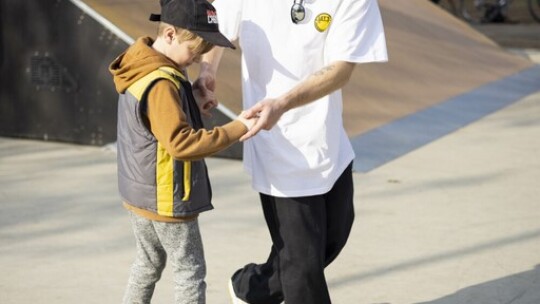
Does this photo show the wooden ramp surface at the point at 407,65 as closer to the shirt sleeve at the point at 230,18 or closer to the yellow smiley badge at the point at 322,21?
the shirt sleeve at the point at 230,18

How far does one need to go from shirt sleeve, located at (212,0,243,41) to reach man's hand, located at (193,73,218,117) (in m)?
0.17

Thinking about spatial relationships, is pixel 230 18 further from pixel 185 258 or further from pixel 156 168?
pixel 185 258

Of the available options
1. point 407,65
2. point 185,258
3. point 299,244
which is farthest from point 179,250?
point 407,65

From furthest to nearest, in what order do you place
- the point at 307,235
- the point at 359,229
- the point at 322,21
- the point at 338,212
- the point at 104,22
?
the point at 104,22, the point at 359,229, the point at 338,212, the point at 307,235, the point at 322,21

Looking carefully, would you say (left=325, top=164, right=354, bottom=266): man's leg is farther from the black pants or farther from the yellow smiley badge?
the yellow smiley badge

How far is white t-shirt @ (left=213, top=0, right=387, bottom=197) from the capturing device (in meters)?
3.80

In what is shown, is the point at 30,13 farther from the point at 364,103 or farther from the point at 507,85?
the point at 507,85

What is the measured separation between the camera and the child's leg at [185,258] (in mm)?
3857

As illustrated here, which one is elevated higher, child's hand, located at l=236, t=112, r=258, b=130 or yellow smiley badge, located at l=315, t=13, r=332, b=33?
yellow smiley badge, located at l=315, t=13, r=332, b=33

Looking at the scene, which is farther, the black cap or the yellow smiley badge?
the yellow smiley badge

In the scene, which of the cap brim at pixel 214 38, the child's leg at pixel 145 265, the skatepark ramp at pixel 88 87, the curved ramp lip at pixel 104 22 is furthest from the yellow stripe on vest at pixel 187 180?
the curved ramp lip at pixel 104 22

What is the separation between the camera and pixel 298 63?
3865 mm

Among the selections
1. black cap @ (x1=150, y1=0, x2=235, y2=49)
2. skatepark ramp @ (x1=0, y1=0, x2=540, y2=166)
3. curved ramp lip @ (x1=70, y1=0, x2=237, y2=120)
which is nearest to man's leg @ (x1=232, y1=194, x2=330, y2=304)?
black cap @ (x1=150, y1=0, x2=235, y2=49)

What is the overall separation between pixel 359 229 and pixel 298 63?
238cm
